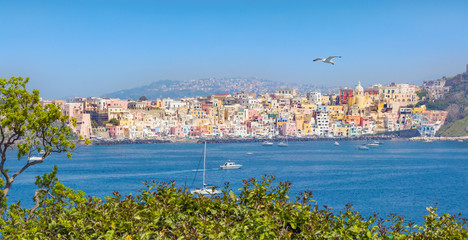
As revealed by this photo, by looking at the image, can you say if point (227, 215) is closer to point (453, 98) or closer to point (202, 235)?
point (202, 235)

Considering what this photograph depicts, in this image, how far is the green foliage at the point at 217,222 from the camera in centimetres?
282

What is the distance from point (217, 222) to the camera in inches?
118

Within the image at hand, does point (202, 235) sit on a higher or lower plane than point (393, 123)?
higher

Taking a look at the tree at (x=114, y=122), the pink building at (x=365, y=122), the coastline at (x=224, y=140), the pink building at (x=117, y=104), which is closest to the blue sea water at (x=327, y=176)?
the coastline at (x=224, y=140)

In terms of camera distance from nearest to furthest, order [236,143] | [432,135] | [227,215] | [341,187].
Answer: [227,215] → [341,187] → [236,143] → [432,135]

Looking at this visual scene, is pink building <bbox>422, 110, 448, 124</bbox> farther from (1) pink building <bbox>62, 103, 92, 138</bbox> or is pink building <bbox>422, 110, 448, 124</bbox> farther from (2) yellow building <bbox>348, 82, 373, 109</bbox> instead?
(1) pink building <bbox>62, 103, 92, 138</bbox>

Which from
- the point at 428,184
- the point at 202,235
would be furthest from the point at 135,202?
the point at 428,184

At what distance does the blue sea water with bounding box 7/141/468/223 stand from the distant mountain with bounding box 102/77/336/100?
356 feet

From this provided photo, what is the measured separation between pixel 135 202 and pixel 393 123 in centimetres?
5620

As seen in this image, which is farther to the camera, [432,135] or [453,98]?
[453,98]

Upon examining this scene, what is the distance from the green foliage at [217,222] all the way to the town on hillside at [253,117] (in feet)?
150

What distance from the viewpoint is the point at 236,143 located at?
48.6 m

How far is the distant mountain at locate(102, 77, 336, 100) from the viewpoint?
143750mm

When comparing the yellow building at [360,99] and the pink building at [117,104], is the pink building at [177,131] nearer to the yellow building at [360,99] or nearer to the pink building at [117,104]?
the pink building at [117,104]
